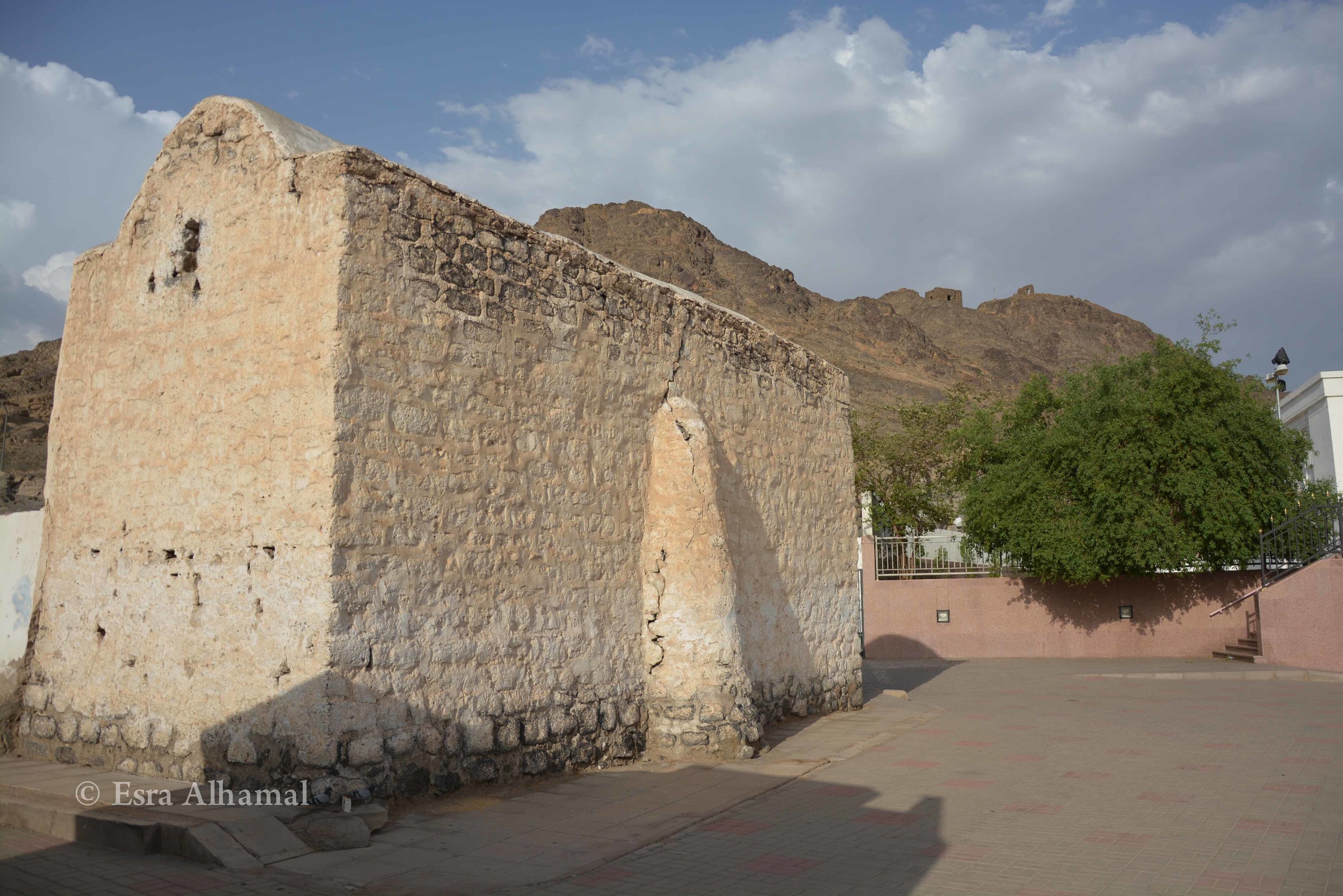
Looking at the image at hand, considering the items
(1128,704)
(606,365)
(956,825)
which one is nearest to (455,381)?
(606,365)

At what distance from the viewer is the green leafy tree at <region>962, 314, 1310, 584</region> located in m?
15.3

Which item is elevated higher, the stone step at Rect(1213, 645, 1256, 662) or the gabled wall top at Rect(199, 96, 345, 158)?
the gabled wall top at Rect(199, 96, 345, 158)

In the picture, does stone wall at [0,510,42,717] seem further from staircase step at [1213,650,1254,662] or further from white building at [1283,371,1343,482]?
white building at [1283,371,1343,482]

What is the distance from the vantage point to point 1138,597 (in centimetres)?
1708

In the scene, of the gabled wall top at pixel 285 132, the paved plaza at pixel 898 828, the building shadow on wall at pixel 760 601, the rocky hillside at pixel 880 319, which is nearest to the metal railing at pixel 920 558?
the building shadow on wall at pixel 760 601

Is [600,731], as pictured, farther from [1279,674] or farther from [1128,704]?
[1279,674]

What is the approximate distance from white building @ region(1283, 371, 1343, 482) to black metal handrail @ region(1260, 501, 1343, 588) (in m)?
5.11

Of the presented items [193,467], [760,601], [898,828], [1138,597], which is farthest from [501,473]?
[1138,597]

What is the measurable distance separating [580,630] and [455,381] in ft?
6.72

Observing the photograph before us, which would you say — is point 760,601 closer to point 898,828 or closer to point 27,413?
point 898,828

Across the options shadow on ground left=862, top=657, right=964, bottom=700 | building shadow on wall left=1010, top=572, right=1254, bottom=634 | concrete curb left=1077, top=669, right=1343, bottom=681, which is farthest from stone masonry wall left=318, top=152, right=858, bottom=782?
building shadow on wall left=1010, top=572, right=1254, bottom=634

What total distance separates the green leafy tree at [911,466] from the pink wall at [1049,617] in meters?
4.70

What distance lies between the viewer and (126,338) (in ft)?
22.5

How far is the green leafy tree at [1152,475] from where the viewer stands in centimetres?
1528
